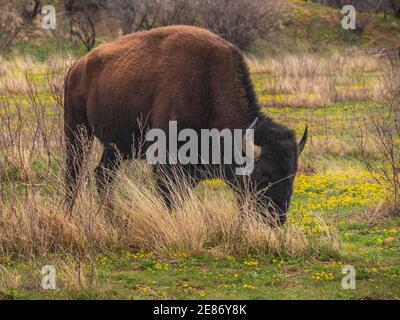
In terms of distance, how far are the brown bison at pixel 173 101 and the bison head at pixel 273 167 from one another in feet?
0.04

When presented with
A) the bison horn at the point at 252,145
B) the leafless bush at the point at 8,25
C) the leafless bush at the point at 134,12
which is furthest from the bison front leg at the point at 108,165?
the leafless bush at the point at 134,12

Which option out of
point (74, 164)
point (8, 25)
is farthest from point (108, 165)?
point (8, 25)

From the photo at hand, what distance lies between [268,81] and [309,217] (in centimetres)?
1399

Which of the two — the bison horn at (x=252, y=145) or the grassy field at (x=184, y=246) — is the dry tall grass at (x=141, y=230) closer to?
the grassy field at (x=184, y=246)

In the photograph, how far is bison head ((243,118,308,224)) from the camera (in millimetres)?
8984

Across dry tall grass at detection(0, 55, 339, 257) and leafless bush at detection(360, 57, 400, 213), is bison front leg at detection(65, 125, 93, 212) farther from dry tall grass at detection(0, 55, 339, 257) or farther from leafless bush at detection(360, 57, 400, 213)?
leafless bush at detection(360, 57, 400, 213)

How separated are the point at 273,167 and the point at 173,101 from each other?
1651 millimetres

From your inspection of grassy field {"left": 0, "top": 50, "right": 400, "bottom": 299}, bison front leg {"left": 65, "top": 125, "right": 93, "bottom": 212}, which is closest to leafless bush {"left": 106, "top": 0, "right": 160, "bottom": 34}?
bison front leg {"left": 65, "top": 125, "right": 93, "bottom": 212}

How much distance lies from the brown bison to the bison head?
11 mm

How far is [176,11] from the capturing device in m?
33.1

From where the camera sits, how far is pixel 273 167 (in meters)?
9.08
